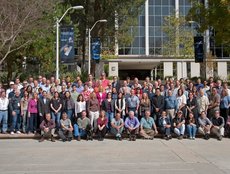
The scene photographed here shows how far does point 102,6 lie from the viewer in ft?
119

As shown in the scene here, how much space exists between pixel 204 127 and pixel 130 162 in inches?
240

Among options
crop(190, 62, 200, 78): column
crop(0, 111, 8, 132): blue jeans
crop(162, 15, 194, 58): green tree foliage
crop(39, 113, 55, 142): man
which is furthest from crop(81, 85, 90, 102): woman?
crop(190, 62, 200, 78): column

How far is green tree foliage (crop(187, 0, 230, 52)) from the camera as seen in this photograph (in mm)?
26688

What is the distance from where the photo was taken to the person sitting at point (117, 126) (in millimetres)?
15981

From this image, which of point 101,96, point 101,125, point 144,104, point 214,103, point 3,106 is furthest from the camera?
point 101,96

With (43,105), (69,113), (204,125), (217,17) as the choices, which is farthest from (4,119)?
(217,17)

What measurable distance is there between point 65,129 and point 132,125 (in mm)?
2602

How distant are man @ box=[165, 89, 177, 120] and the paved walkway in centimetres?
139

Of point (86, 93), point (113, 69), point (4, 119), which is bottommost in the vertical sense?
point (4, 119)

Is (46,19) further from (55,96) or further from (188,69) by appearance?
(188,69)

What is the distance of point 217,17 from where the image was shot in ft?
89.7

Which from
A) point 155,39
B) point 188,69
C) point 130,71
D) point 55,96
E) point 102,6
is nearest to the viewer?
point 55,96

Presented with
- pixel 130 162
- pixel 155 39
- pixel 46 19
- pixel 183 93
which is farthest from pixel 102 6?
pixel 155 39

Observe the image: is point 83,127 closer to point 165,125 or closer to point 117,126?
point 117,126
